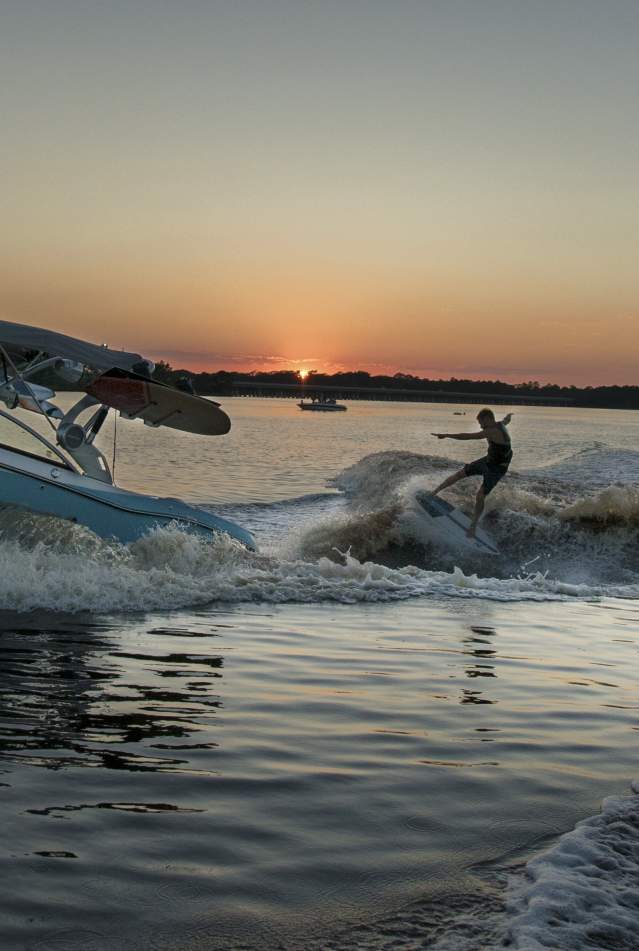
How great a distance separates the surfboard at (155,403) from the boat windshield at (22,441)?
96cm

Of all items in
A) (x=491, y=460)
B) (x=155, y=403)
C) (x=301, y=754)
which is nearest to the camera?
(x=301, y=754)

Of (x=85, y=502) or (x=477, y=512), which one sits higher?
(x=85, y=502)

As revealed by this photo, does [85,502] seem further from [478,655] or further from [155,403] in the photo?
[478,655]

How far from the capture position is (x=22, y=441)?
11.3 meters

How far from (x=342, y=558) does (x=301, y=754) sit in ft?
35.4

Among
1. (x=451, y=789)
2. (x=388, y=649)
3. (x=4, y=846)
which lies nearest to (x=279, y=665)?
(x=388, y=649)

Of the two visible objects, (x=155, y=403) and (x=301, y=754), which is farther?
(x=155, y=403)

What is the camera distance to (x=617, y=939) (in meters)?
3.79

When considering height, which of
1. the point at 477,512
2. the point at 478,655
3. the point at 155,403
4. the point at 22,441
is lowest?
the point at 478,655

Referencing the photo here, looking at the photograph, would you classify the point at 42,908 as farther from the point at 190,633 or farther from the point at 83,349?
the point at 83,349

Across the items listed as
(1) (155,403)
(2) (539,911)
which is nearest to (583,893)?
(2) (539,911)

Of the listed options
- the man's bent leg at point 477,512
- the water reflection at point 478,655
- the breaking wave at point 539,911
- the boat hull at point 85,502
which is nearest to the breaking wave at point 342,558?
the boat hull at point 85,502

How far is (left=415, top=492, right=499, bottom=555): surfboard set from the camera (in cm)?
1781

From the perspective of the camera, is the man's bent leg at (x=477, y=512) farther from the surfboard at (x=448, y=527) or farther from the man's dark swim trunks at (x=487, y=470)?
the man's dark swim trunks at (x=487, y=470)
